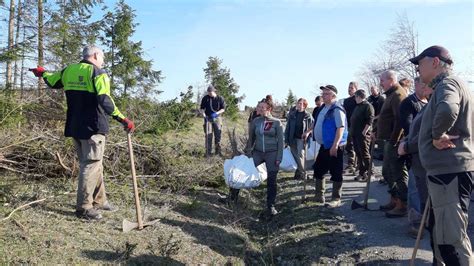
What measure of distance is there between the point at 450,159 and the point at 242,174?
14.0 ft

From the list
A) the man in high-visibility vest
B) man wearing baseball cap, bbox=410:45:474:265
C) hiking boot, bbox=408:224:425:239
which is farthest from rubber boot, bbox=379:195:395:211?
the man in high-visibility vest

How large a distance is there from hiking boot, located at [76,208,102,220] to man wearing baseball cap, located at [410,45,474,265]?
13.1 feet

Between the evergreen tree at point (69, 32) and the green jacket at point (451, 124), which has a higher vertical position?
the evergreen tree at point (69, 32)

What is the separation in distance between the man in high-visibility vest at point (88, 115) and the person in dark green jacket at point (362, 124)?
190 inches

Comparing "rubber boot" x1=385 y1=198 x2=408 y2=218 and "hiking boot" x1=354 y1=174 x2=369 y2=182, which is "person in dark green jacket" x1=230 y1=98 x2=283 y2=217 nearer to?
"rubber boot" x1=385 y1=198 x2=408 y2=218

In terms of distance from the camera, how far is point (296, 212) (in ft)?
Answer: 23.9

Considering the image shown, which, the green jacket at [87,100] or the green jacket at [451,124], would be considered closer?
the green jacket at [451,124]

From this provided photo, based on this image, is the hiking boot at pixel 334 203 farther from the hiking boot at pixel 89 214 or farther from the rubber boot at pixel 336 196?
the hiking boot at pixel 89 214

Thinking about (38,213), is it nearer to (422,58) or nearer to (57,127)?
(57,127)

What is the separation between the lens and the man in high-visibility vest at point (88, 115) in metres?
5.55

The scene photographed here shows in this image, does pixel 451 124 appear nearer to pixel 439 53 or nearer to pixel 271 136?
pixel 439 53

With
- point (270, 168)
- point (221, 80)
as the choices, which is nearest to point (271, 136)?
point (270, 168)

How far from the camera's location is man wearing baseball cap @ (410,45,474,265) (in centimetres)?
359

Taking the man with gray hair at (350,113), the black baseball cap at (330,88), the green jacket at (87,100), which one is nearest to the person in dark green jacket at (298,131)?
the man with gray hair at (350,113)
